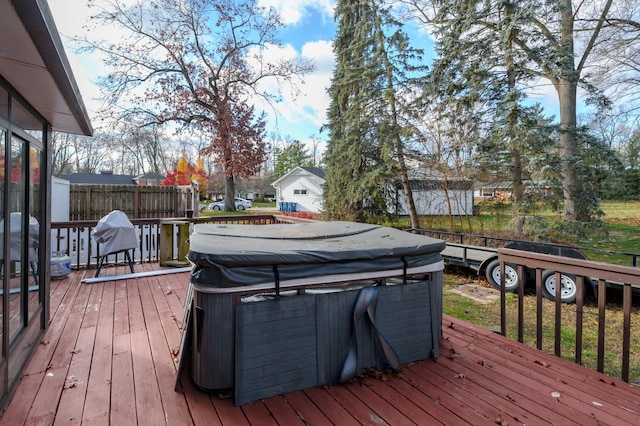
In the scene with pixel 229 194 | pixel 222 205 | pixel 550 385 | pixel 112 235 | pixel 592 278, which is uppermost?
pixel 229 194

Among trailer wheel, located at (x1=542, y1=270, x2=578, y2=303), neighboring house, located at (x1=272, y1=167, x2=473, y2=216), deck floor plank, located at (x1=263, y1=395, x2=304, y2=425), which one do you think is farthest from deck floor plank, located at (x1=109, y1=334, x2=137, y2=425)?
neighboring house, located at (x1=272, y1=167, x2=473, y2=216)

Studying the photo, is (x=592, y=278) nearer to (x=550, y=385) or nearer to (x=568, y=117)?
(x=550, y=385)

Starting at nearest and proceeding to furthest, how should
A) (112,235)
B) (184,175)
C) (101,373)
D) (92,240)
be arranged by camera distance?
(101,373), (112,235), (92,240), (184,175)

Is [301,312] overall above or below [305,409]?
above

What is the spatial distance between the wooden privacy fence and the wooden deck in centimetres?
558

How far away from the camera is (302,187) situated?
23656 millimetres

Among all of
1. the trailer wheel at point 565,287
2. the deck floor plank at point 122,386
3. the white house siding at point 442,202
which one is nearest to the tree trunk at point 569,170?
the white house siding at point 442,202

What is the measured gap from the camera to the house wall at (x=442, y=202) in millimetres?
8906

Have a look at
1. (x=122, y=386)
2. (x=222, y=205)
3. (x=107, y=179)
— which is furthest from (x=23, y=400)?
(x=107, y=179)

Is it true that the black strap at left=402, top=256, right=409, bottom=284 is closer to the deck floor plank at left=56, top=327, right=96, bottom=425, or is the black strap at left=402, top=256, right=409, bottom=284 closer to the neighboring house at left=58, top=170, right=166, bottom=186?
the deck floor plank at left=56, top=327, right=96, bottom=425

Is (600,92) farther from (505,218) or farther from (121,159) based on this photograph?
(121,159)

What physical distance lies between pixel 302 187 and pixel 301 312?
861 inches

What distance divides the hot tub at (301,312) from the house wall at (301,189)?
19.9 meters

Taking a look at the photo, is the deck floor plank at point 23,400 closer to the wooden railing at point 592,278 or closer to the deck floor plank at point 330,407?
the deck floor plank at point 330,407
